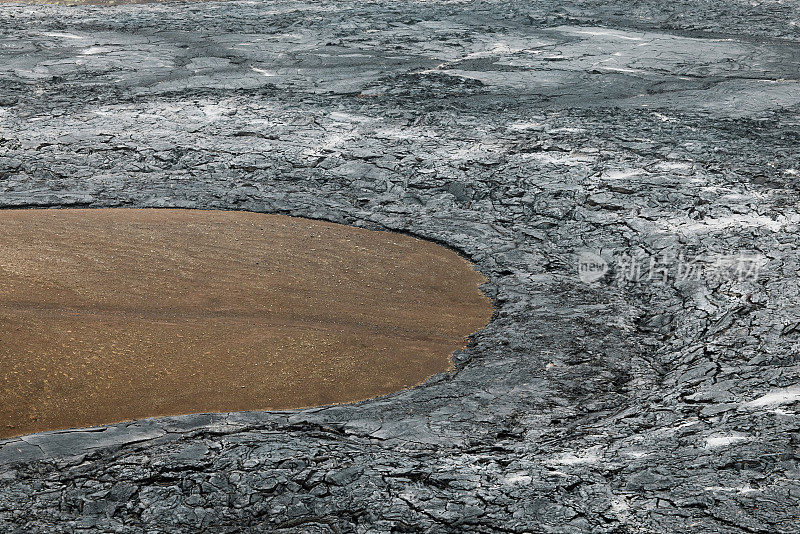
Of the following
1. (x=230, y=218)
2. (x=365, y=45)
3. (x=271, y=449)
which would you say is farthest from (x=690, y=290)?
(x=365, y=45)

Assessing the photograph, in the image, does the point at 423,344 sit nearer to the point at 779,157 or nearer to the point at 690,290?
the point at 690,290

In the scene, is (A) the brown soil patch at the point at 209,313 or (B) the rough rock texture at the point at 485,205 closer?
(B) the rough rock texture at the point at 485,205

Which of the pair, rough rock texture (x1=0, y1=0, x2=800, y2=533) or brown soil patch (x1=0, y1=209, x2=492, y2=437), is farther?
brown soil patch (x1=0, y1=209, x2=492, y2=437)

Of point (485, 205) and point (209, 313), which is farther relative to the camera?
point (485, 205)

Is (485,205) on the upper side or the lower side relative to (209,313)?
upper

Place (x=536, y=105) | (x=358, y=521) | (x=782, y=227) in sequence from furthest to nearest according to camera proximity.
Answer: (x=536, y=105) < (x=782, y=227) < (x=358, y=521)
